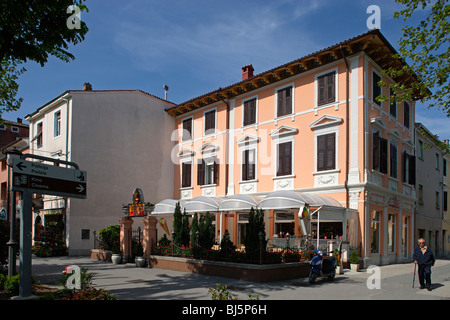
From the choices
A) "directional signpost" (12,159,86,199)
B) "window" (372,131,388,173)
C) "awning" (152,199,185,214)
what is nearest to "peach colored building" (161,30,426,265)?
"window" (372,131,388,173)

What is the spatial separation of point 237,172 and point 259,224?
992 cm

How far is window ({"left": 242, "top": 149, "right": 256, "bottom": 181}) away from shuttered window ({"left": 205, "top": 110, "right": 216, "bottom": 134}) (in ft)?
11.7

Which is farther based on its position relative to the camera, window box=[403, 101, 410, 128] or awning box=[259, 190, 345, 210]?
window box=[403, 101, 410, 128]

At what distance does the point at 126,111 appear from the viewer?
26844 millimetres

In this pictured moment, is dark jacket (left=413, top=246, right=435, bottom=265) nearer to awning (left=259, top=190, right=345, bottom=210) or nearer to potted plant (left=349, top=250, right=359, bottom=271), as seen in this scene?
potted plant (left=349, top=250, right=359, bottom=271)

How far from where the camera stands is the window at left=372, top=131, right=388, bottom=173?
19.1 meters

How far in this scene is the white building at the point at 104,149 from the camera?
24469 mm

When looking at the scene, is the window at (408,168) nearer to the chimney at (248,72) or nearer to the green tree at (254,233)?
the chimney at (248,72)

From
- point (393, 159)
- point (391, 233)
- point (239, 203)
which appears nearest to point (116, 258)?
point (239, 203)

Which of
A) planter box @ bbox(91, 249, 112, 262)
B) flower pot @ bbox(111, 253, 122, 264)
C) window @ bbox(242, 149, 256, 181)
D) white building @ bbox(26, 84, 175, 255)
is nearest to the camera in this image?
flower pot @ bbox(111, 253, 122, 264)

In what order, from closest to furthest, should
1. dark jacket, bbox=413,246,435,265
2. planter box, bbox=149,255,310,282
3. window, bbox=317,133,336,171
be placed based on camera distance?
1. dark jacket, bbox=413,246,435,265
2. planter box, bbox=149,255,310,282
3. window, bbox=317,133,336,171

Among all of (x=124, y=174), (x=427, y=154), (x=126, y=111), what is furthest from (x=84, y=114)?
(x=427, y=154)

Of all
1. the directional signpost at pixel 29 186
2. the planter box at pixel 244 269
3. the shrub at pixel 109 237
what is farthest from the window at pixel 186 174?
the directional signpost at pixel 29 186
